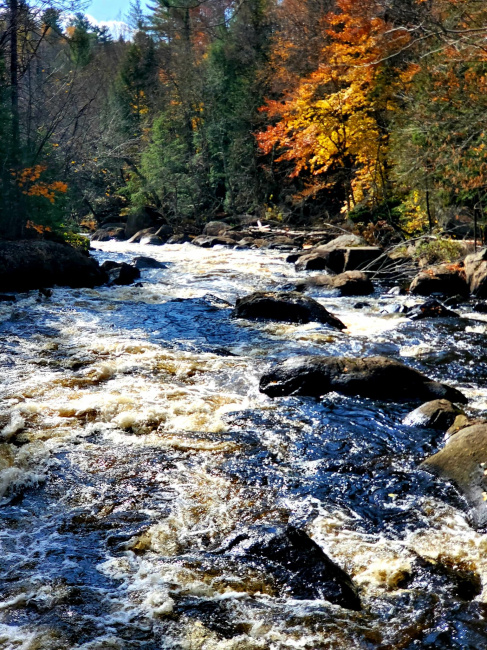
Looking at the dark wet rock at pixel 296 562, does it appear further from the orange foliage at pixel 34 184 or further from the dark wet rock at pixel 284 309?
the orange foliage at pixel 34 184

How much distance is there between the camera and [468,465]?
499 centimetres

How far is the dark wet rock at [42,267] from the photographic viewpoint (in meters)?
13.9

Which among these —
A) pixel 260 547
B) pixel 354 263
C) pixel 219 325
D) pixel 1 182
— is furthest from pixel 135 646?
pixel 1 182

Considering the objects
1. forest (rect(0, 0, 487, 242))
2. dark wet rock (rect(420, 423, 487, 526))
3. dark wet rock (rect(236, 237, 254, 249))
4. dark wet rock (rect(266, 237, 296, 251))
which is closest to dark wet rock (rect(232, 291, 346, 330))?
forest (rect(0, 0, 487, 242))

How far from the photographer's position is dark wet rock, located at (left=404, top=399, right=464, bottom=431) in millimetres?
6195

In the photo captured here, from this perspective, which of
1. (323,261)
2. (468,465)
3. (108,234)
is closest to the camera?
(468,465)

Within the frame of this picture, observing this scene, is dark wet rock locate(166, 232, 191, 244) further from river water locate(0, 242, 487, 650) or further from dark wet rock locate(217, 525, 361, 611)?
dark wet rock locate(217, 525, 361, 611)

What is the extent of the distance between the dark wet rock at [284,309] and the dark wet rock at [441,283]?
3.48 metres

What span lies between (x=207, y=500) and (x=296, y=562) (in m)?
1.17

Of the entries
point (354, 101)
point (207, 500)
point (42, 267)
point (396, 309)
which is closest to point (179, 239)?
point (354, 101)

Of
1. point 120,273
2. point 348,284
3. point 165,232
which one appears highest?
point 165,232

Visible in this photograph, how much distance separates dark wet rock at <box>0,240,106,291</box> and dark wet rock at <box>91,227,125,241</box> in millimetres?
15986

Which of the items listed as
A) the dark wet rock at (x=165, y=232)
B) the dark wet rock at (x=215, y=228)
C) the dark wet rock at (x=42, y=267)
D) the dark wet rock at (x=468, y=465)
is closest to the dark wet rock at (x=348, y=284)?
the dark wet rock at (x=42, y=267)

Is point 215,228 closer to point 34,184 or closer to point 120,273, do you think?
point 120,273
